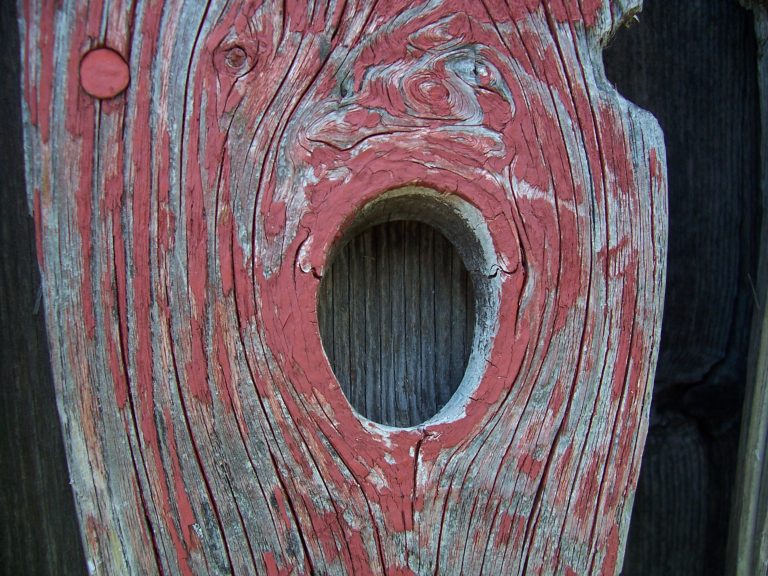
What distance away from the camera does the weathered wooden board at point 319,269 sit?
1.15 metres

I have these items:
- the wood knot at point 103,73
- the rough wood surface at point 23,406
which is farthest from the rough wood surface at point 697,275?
the rough wood surface at point 23,406

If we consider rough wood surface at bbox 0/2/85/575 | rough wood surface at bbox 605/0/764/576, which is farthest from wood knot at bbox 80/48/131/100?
rough wood surface at bbox 605/0/764/576

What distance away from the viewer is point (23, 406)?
5.17 ft

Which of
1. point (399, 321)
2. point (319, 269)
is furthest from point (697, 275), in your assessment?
point (319, 269)

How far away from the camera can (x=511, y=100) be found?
1.29m

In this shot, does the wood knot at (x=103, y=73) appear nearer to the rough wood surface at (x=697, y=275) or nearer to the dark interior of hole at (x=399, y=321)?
the dark interior of hole at (x=399, y=321)

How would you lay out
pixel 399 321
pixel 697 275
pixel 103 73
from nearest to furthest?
pixel 103 73 → pixel 399 321 → pixel 697 275

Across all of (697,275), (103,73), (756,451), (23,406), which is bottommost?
(756,451)

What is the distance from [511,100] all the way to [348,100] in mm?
326

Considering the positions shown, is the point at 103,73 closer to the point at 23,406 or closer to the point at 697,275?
the point at 23,406

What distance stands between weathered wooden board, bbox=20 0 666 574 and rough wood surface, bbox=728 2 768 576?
1.33 ft

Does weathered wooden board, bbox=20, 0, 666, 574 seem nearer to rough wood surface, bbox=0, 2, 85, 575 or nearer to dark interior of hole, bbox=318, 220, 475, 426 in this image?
dark interior of hole, bbox=318, 220, 475, 426

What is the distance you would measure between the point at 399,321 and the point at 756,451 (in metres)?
0.91

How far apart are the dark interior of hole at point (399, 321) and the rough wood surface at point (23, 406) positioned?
71cm
